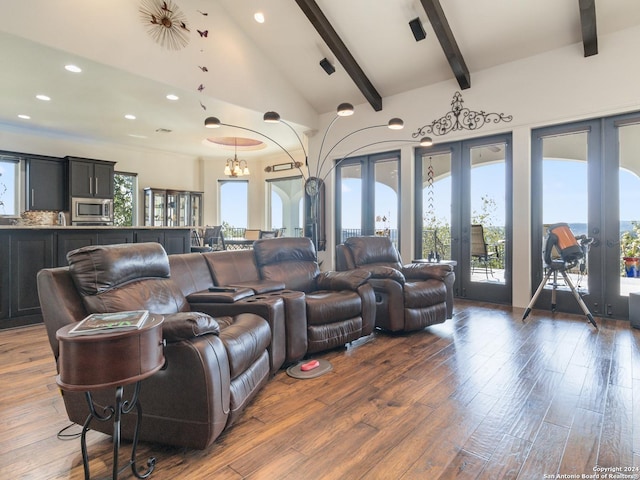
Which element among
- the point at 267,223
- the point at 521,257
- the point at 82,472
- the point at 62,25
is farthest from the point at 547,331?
the point at 267,223

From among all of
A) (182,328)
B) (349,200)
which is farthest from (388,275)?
(349,200)

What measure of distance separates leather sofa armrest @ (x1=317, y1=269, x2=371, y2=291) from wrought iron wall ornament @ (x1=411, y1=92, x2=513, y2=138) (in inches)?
125

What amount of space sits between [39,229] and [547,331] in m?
5.68

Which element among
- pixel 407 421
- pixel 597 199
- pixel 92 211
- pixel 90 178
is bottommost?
pixel 407 421

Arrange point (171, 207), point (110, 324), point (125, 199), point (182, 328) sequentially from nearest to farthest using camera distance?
point (110, 324)
point (182, 328)
point (125, 199)
point (171, 207)

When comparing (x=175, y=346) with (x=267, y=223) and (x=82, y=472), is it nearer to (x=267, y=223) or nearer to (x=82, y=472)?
(x=82, y=472)

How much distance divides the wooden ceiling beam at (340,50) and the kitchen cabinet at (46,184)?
18.5 ft

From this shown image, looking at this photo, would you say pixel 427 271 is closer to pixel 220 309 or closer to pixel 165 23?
pixel 220 309

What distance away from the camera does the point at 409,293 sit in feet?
11.3

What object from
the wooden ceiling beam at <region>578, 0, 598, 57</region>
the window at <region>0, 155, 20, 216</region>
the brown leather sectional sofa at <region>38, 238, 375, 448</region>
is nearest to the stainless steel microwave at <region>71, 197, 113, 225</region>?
the window at <region>0, 155, 20, 216</region>

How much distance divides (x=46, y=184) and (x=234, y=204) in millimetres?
4216

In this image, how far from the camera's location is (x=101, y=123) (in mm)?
6434

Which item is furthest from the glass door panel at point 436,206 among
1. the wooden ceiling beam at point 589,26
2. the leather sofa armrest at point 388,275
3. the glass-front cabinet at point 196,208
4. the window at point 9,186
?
the window at point 9,186

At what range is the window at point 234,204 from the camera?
9727mm
